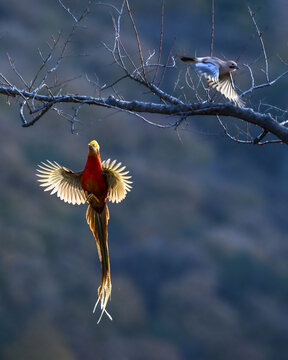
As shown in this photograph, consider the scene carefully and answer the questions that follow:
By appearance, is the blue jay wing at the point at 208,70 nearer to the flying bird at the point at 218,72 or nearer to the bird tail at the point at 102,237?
the flying bird at the point at 218,72

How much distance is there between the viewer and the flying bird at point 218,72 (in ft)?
7.12

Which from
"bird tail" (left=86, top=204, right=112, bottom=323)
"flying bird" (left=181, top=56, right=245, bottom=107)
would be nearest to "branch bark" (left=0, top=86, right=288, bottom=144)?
"flying bird" (left=181, top=56, right=245, bottom=107)

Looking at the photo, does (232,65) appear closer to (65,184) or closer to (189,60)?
(189,60)

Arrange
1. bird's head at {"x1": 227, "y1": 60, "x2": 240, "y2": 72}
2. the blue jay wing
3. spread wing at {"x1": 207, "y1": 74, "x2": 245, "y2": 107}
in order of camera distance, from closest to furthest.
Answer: the blue jay wing < spread wing at {"x1": 207, "y1": 74, "x2": 245, "y2": 107} < bird's head at {"x1": 227, "y1": 60, "x2": 240, "y2": 72}

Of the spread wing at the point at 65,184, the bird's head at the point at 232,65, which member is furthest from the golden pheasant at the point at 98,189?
the bird's head at the point at 232,65

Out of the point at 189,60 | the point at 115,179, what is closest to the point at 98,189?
the point at 115,179

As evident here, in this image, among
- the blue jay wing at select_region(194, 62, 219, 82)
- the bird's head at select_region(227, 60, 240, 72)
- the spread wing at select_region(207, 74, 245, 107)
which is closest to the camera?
the blue jay wing at select_region(194, 62, 219, 82)

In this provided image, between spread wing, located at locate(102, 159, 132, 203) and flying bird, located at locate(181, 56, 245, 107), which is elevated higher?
flying bird, located at locate(181, 56, 245, 107)

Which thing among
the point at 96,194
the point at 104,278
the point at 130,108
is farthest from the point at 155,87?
the point at 104,278

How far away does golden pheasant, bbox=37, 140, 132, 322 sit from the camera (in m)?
2.23

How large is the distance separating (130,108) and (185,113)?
9.0 inches

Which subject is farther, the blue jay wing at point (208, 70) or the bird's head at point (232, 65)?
the bird's head at point (232, 65)

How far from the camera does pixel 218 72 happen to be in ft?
7.30

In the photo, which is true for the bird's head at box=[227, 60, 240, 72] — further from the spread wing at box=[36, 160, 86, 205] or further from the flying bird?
the spread wing at box=[36, 160, 86, 205]
